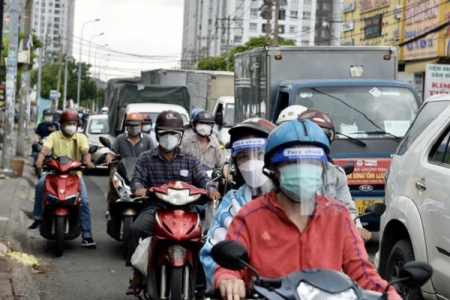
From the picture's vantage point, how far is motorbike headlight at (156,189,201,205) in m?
7.83

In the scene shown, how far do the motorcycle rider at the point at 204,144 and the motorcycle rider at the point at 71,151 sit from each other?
129 cm

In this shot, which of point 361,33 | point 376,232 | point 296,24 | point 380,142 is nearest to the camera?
point 380,142

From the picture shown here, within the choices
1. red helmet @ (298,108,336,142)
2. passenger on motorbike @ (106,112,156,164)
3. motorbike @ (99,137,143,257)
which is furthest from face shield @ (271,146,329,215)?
passenger on motorbike @ (106,112,156,164)

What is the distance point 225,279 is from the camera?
145 inches

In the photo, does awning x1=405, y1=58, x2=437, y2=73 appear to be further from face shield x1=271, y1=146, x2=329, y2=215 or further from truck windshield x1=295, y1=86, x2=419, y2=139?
face shield x1=271, y1=146, x2=329, y2=215

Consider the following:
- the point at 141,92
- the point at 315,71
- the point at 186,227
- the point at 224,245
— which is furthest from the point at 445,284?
the point at 141,92

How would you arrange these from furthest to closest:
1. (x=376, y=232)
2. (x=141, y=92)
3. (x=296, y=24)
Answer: (x=296, y=24)
(x=141, y=92)
(x=376, y=232)

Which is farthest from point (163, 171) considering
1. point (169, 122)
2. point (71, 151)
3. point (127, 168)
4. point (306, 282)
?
point (306, 282)

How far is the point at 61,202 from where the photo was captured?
11.4m

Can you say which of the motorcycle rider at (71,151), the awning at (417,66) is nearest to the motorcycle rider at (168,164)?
the motorcycle rider at (71,151)

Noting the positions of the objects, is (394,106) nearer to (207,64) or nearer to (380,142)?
(380,142)

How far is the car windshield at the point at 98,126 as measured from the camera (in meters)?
27.2

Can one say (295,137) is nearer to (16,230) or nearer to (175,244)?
(175,244)

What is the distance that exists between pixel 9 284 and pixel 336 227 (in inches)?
205
